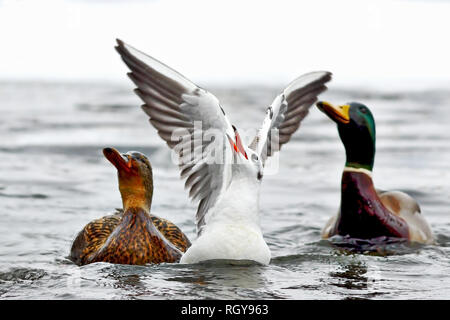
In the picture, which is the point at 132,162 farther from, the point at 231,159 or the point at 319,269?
the point at 319,269

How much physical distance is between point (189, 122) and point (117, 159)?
0.69 metres

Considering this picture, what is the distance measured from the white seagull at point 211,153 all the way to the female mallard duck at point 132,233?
0.30 meters

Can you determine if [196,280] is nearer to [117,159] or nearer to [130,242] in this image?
[130,242]

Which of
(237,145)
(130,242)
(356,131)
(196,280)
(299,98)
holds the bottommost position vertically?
(196,280)

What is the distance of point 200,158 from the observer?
26.1 feet

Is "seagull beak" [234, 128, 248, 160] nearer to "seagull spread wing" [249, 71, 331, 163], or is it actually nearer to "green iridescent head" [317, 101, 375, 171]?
"seagull spread wing" [249, 71, 331, 163]

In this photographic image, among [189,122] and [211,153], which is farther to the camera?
[189,122]

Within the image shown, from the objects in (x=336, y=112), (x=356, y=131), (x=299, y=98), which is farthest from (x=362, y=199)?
(x=299, y=98)

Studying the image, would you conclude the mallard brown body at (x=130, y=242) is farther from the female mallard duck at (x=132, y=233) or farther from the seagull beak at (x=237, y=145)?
the seagull beak at (x=237, y=145)

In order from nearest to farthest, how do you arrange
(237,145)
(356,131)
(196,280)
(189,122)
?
(196,280) < (237,145) < (189,122) < (356,131)

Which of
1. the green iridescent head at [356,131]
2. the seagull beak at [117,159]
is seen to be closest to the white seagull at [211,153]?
the seagull beak at [117,159]

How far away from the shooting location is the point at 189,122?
815 cm
